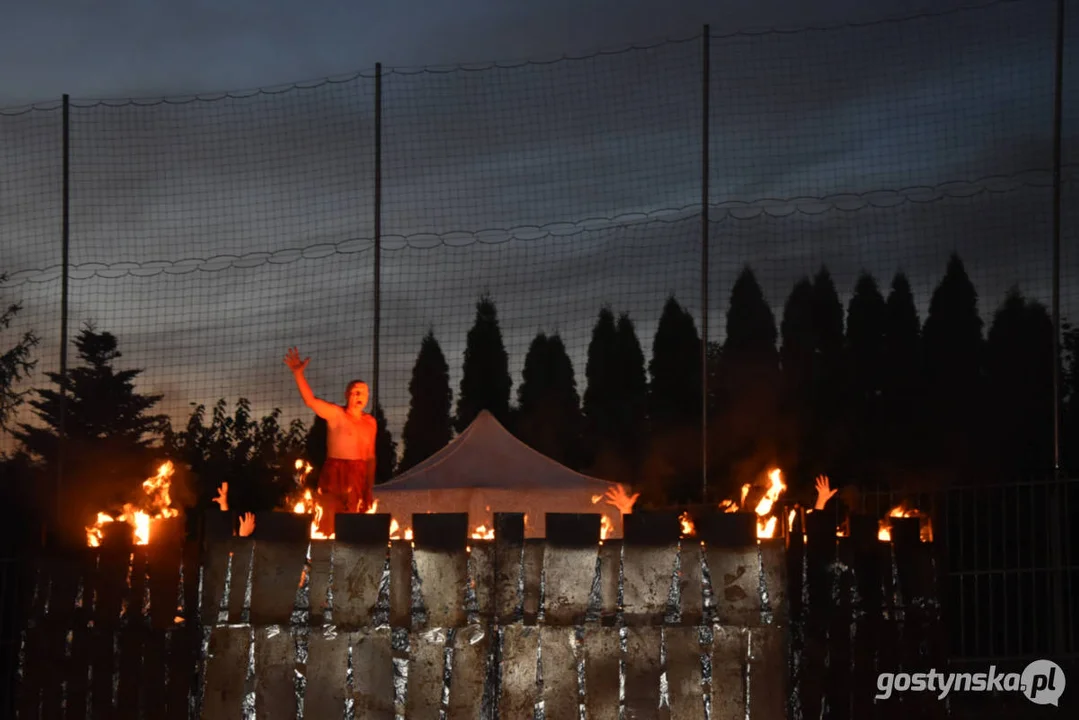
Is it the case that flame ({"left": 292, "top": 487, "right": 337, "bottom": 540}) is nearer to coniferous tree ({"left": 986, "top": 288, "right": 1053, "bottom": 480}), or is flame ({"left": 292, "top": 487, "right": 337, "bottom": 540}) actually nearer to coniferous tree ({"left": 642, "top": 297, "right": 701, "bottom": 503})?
coniferous tree ({"left": 642, "top": 297, "right": 701, "bottom": 503})

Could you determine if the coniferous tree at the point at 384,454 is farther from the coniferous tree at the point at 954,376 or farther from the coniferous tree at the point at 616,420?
the coniferous tree at the point at 954,376

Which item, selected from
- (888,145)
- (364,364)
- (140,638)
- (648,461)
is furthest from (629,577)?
(648,461)

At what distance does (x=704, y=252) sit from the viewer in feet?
32.3

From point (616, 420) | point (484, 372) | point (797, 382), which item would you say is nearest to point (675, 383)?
point (616, 420)

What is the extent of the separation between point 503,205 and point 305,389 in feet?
8.00

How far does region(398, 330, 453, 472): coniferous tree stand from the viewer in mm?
10414

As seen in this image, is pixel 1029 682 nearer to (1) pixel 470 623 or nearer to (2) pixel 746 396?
(1) pixel 470 623

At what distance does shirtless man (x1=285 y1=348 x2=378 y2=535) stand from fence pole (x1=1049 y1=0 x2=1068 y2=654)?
4.34m

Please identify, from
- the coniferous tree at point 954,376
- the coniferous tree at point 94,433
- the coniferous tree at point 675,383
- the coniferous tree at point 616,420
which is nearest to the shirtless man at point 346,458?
the coniferous tree at point 94,433

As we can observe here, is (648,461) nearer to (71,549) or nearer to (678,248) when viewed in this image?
(678,248)

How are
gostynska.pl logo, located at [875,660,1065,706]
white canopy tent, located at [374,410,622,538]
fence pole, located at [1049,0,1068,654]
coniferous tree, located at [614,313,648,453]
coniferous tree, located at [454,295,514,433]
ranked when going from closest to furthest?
1. gostynska.pl logo, located at [875,660,1065,706]
2. fence pole, located at [1049,0,1068,654]
3. white canopy tent, located at [374,410,622,538]
4. coniferous tree, located at [454,295,514,433]
5. coniferous tree, located at [614,313,648,453]

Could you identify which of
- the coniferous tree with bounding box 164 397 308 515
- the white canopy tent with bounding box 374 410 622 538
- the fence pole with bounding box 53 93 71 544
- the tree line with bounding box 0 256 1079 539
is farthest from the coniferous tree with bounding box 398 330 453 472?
the fence pole with bounding box 53 93 71 544

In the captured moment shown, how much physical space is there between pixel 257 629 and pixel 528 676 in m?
1.09

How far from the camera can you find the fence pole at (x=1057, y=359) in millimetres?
8781
